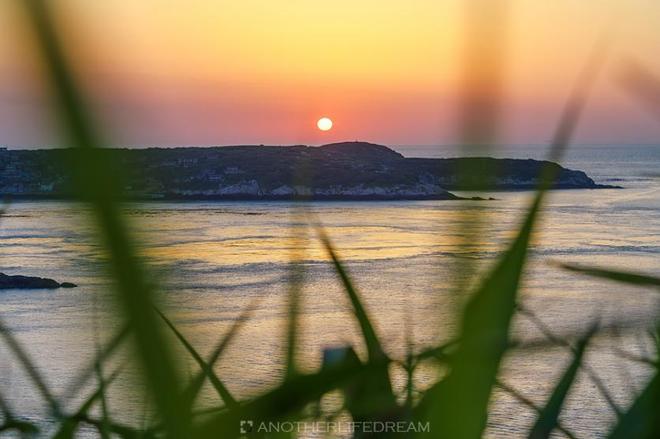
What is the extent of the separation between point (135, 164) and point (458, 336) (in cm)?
3

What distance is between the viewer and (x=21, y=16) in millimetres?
44

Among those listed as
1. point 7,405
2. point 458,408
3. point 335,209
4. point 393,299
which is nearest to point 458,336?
point 458,408

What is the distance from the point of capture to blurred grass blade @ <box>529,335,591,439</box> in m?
0.12

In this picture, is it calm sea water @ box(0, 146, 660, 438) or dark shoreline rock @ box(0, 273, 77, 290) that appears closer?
calm sea water @ box(0, 146, 660, 438)

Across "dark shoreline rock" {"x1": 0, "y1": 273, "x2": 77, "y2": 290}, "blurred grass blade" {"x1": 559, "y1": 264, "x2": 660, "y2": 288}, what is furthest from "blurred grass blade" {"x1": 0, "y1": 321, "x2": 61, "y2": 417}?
"dark shoreline rock" {"x1": 0, "y1": 273, "x2": 77, "y2": 290}

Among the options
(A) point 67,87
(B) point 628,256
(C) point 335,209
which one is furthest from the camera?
(C) point 335,209

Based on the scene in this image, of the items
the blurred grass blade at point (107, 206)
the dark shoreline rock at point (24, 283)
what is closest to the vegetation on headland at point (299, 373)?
the blurred grass blade at point (107, 206)

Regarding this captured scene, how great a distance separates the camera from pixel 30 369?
0.61 ft

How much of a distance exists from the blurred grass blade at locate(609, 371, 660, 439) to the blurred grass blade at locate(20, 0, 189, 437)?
2.5 inches

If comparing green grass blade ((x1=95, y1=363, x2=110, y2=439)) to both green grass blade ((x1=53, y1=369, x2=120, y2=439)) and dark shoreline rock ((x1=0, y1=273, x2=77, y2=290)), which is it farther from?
dark shoreline rock ((x1=0, y1=273, x2=77, y2=290))

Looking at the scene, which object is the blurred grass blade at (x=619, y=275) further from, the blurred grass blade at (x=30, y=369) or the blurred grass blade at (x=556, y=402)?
the blurred grass blade at (x=30, y=369)

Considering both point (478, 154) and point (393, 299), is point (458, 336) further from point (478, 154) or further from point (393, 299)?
point (393, 299)

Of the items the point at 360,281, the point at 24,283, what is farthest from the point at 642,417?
the point at 24,283

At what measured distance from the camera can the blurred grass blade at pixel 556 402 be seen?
0.41 feet
